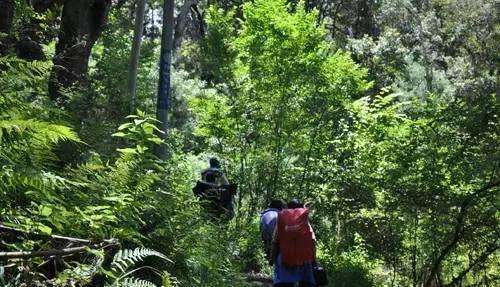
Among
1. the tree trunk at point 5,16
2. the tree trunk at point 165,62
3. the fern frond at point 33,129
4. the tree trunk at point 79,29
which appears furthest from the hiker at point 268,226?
the fern frond at point 33,129

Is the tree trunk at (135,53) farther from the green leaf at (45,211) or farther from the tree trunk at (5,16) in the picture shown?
the green leaf at (45,211)

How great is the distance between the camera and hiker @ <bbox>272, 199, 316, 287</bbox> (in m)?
7.73

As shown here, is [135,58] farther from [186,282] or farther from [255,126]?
[186,282]

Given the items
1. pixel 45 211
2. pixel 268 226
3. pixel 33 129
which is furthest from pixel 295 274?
pixel 33 129

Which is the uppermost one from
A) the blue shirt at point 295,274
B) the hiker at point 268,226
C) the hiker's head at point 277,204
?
the hiker's head at point 277,204

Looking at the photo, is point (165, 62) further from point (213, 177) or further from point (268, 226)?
point (268, 226)

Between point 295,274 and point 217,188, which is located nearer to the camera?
point 295,274

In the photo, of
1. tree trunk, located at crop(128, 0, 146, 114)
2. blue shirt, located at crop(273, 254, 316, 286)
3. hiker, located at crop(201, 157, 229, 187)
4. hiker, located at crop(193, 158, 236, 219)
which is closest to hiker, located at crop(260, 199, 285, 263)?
blue shirt, located at crop(273, 254, 316, 286)

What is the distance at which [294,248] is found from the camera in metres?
7.77

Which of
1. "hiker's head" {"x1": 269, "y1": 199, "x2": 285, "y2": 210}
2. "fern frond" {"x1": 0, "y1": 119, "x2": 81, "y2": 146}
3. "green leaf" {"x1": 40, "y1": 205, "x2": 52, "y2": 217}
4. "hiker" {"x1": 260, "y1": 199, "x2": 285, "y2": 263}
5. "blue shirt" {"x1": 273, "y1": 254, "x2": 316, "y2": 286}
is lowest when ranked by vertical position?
"blue shirt" {"x1": 273, "y1": 254, "x2": 316, "y2": 286}

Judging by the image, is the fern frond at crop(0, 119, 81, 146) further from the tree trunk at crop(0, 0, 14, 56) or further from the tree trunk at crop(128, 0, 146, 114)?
the tree trunk at crop(128, 0, 146, 114)

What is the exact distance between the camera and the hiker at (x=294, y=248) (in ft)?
25.3

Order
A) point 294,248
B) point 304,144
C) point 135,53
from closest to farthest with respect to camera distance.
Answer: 1. point 294,248
2. point 304,144
3. point 135,53

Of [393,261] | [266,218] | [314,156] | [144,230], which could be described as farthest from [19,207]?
[314,156]
